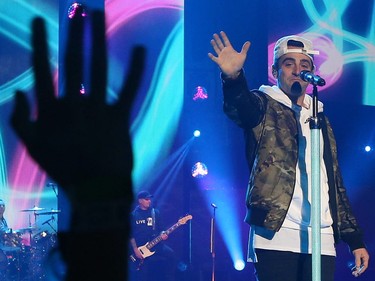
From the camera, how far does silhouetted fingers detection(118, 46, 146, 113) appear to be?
1.11 metres

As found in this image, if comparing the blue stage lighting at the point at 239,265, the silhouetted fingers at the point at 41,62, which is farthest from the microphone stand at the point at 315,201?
the blue stage lighting at the point at 239,265

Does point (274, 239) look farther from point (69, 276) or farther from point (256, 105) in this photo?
point (69, 276)

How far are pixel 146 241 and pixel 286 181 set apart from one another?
6.05 meters

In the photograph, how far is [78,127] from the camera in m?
1.01

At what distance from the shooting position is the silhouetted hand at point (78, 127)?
0.98 m

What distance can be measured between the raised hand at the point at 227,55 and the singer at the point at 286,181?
0.17ft

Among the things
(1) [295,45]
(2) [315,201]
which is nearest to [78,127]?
(2) [315,201]

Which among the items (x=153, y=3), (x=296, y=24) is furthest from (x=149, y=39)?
(x=296, y=24)

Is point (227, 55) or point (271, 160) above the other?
point (227, 55)

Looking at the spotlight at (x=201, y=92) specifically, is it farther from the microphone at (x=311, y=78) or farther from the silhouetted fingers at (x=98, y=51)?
the silhouetted fingers at (x=98, y=51)

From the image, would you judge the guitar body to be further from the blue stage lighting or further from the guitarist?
the blue stage lighting

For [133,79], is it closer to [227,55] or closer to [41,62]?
[41,62]

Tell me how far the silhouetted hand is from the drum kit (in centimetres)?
691

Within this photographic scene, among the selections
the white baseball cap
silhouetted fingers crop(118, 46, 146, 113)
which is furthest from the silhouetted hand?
the white baseball cap
